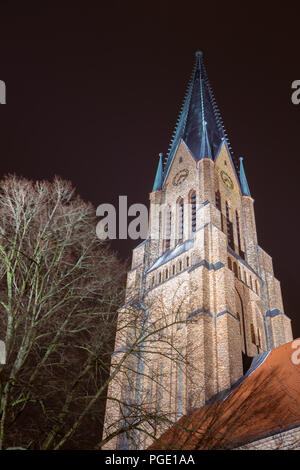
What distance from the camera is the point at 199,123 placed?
32562mm

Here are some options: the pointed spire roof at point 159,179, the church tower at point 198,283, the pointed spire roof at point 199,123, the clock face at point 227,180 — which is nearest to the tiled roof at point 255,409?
the church tower at point 198,283

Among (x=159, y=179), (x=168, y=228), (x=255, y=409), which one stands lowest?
(x=255, y=409)

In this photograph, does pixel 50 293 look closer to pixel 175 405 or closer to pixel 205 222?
pixel 175 405

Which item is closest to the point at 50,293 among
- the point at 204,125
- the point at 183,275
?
the point at 183,275

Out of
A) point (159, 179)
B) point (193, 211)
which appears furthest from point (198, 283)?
point (159, 179)

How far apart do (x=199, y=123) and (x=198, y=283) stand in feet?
58.6

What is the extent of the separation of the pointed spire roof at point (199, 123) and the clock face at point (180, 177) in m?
1.37

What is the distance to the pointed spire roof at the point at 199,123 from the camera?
29.9m

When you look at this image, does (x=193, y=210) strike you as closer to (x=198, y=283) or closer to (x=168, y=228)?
(x=168, y=228)

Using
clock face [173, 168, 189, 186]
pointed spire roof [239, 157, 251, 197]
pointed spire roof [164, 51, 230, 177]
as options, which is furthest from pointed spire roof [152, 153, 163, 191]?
pointed spire roof [239, 157, 251, 197]

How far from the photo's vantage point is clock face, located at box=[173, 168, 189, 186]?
28712mm

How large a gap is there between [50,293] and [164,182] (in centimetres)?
2309
